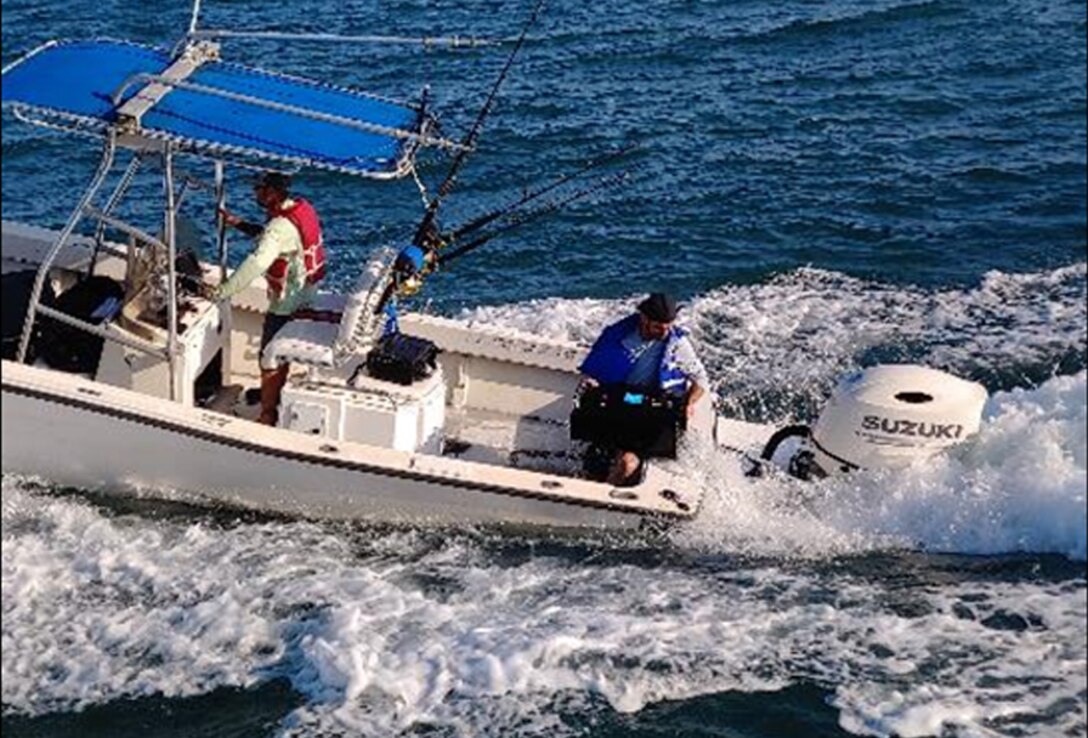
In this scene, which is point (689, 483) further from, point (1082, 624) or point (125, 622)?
point (125, 622)

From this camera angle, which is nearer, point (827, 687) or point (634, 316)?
point (827, 687)

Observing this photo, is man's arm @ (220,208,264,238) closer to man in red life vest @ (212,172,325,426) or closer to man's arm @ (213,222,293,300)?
man in red life vest @ (212,172,325,426)

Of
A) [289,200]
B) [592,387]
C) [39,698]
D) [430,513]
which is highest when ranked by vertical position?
[289,200]

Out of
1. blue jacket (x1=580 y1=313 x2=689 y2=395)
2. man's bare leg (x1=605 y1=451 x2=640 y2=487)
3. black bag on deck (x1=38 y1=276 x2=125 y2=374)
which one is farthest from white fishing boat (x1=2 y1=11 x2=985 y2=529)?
blue jacket (x1=580 y1=313 x2=689 y2=395)

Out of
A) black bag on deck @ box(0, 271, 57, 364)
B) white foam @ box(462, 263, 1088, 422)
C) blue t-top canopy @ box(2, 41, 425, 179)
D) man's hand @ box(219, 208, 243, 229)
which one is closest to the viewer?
blue t-top canopy @ box(2, 41, 425, 179)

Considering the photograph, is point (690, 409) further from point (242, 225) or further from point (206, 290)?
point (206, 290)

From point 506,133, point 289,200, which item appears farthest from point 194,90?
point 506,133

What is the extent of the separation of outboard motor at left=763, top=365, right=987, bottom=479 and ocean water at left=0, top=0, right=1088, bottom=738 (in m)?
0.15

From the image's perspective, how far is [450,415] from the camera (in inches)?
468

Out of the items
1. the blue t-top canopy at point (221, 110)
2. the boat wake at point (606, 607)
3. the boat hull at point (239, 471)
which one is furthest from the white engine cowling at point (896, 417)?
the blue t-top canopy at point (221, 110)

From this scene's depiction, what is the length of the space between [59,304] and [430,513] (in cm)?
260

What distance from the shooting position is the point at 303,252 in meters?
10.8

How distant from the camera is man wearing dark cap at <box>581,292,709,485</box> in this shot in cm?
1064

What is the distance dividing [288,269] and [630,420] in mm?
2263
